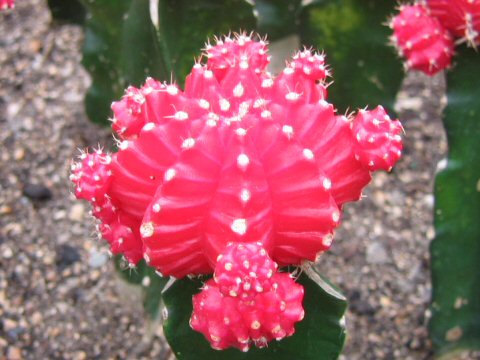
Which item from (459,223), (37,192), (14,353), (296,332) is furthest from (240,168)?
(37,192)

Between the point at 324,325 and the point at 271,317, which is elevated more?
the point at 271,317

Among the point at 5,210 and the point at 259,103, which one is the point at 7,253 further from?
the point at 259,103

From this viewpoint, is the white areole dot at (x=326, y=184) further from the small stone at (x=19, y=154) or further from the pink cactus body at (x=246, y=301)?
the small stone at (x=19, y=154)

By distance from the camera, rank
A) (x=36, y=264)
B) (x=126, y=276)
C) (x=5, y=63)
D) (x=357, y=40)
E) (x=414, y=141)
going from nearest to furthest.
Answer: (x=126, y=276) < (x=357, y=40) < (x=36, y=264) < (x=414, y=141) < (x=5, y=63)

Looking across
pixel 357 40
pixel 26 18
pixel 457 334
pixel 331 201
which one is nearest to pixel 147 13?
pixel 357 40

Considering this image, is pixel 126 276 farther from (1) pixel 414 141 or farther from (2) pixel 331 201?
(1) pixel 414 141

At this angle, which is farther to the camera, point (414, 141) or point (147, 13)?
point (414, 141)

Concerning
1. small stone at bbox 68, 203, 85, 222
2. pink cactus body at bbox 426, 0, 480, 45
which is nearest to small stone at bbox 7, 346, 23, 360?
small stone at bbox 68, 203, 85, 222
